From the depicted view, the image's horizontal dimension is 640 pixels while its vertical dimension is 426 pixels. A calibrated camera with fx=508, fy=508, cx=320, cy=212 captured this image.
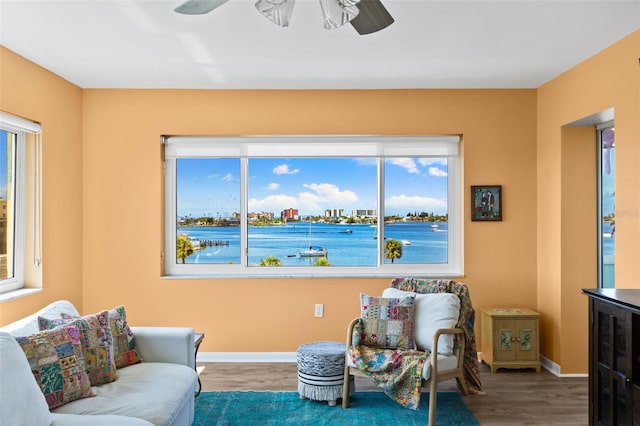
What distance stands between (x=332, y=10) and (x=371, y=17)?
354 mm

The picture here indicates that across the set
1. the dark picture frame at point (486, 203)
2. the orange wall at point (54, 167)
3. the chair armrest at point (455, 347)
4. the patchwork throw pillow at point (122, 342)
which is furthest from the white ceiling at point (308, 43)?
the chair armrest at point (455, 347)

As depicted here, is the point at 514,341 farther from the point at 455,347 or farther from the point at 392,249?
the point at 392,249

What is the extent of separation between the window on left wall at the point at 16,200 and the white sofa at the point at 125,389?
1130 millimetres

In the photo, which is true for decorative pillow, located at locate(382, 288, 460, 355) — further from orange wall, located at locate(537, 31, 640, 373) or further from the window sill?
the window sill

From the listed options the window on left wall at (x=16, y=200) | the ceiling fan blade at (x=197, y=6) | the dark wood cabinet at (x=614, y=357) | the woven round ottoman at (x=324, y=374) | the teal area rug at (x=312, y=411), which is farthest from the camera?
the window on left wall at (x=16, y=200)

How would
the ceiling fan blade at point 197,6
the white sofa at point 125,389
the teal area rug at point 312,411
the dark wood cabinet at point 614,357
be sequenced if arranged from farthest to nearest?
the teal area rug at point 312,411
the dark wood cabinet at point 614,357
the ceiling fan blade at point 197,6
the white sofa at point 125,389

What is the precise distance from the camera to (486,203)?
4.78 metres

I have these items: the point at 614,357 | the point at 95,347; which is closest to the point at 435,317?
the point at 614,357

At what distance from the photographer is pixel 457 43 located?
351 centimetres

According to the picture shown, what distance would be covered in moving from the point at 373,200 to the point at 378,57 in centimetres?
156

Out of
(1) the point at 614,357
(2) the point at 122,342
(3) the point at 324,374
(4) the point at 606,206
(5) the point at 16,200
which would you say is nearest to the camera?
(1) the point at 614,357

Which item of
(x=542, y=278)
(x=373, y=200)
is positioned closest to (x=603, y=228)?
(x=542, y=278)

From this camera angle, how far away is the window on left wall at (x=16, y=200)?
3.85m

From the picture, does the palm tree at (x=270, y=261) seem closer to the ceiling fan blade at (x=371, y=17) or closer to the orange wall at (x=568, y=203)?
the orange wall at (x=568, y=203)
